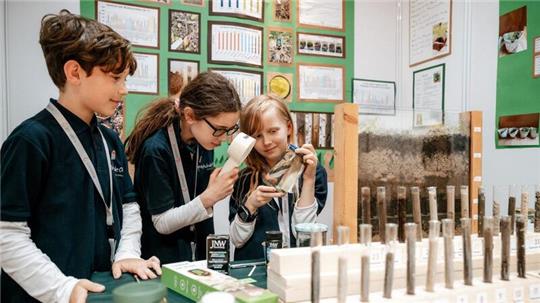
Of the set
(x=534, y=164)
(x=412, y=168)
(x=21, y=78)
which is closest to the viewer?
(x=412, y=168)

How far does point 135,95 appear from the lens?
2.10 m

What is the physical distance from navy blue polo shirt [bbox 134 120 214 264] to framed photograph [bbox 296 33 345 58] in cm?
124

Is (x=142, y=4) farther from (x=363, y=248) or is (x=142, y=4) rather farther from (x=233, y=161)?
(x=363, y=248)

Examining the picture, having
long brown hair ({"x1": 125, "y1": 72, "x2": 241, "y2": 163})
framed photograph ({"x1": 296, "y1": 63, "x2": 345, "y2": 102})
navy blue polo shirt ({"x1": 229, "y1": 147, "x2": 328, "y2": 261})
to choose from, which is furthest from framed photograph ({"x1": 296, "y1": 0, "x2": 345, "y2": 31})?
navy blue polo shirt ({"x1": 229, "y1": 147, "x2": 328, "y2": 261})

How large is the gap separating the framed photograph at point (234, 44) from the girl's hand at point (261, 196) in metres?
1.19

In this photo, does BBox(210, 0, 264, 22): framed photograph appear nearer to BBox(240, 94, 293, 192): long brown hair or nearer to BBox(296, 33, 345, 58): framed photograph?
BBox(296, 33, 345, 58): framed photograph

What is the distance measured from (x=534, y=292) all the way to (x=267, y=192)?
772 millimetres

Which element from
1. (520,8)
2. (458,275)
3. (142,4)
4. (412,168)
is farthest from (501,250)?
(142,4)

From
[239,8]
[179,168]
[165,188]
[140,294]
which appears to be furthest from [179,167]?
[239,8]

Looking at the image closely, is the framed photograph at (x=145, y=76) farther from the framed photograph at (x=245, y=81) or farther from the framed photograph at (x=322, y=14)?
the framed photograph at (x=322, y=14)

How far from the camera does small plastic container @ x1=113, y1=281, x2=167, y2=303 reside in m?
0.71

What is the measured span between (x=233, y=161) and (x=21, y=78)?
1324 millimetres

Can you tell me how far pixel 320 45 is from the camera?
249cm

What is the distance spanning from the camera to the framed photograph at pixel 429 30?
7.16 ft
